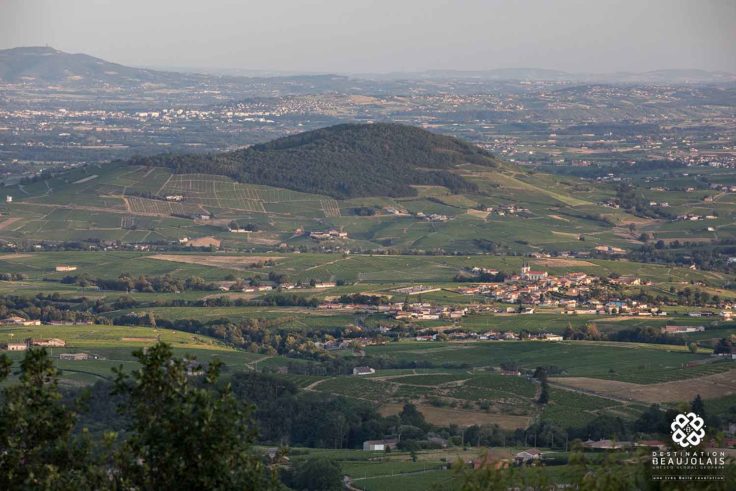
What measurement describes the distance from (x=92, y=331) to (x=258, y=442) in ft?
70.1

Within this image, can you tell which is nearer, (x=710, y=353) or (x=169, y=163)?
(x=710, y=353)

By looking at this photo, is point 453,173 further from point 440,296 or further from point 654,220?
point 440,296

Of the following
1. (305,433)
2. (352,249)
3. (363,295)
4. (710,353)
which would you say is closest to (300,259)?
(352,249)

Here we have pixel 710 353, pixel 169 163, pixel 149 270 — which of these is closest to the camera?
pixel 710 353

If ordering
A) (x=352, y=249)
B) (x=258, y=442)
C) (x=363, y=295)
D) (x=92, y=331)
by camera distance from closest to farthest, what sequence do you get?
(x=258, y=442) < (x=92, y=331) < (x=363, y=295) < (x=352, y=249)

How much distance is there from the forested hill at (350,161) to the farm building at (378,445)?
7196 cm

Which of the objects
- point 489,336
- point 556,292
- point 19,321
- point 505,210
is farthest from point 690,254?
point 19,321

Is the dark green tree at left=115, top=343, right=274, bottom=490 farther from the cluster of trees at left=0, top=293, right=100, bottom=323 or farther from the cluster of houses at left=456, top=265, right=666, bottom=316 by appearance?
the cluster of houses at left=456, top=265, right=666, bottom=316

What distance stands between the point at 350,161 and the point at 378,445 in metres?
81.5

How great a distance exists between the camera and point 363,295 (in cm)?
7094

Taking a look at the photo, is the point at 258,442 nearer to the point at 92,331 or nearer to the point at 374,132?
the point at 92,331

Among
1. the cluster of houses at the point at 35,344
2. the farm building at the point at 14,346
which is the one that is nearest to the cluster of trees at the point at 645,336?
the cluster of houses at the point at 35,344

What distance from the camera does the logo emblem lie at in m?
16.6

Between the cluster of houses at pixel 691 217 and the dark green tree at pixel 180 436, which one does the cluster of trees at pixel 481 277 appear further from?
the dark green tree at pixel 180 436
